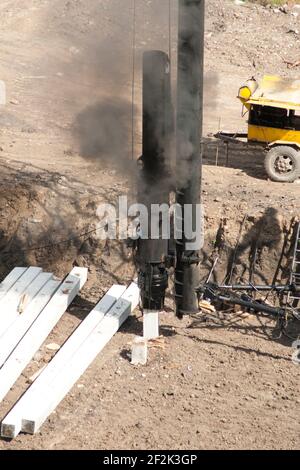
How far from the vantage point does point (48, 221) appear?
41.8ft

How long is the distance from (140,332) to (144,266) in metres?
1.26

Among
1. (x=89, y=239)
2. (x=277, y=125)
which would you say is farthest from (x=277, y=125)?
(x=89, y=239)

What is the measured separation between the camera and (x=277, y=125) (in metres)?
13.9

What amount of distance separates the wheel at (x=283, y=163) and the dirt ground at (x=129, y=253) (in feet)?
0.82

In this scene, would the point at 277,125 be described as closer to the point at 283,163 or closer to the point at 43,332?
the point at 283,163

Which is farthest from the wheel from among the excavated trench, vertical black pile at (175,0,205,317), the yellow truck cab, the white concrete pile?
vertical black pile at (175,0,205,317)

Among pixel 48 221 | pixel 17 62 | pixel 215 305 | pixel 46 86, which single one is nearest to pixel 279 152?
pixel 215 305

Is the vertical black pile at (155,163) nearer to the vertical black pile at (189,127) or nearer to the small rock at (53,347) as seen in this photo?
the vertical black pile at (189,127)

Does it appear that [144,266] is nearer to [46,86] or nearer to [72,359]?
[72,359]

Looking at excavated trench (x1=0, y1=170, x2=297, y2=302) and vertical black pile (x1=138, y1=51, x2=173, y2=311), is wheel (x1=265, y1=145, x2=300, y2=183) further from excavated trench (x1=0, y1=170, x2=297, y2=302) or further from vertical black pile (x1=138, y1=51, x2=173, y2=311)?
vertical black pile (x1=138, y1=51, x2=173, y2=311)

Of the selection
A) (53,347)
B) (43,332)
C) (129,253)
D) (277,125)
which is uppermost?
(277,125)

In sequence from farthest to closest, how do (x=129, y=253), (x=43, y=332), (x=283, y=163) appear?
(x=283, y=163) < (x=129, y=253) < (x=43, y=332)

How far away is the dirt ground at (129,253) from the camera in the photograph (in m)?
9.36

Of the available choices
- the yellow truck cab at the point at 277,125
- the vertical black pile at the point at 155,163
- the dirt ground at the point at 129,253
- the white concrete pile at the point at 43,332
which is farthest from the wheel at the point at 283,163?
the vertical black pile at the point at 155,163
